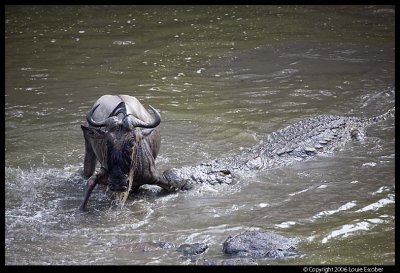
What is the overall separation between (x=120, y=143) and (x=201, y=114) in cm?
427

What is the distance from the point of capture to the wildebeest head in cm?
890

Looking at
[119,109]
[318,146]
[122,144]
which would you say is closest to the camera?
[122,144]

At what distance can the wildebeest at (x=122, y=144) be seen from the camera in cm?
893

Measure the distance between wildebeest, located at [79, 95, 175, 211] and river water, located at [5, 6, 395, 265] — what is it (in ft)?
1.33

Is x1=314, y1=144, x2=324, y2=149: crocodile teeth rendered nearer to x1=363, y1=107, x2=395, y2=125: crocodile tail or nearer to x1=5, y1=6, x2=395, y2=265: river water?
x1=5, y1=6, x2=395, y2=265: river water

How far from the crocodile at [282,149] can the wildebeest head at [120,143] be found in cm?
97

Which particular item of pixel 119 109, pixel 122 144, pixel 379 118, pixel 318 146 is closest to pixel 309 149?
pixel 318 146

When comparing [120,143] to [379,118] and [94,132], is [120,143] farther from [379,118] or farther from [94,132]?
[379,118]

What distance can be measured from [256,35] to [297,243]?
34.8 feet

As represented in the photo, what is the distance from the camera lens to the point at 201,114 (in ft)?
42.7

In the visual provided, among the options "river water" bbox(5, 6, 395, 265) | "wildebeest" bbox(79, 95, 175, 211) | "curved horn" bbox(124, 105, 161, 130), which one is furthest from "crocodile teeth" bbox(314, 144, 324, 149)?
"curved horn" bbox(124, 105, 161, 130)

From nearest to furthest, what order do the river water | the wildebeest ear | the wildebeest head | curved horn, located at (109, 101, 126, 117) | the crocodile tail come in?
the river water → the wildebeest head → the wildebeest ear → curved horn, located at (109, 101, 126, 117) → the crocodile tail

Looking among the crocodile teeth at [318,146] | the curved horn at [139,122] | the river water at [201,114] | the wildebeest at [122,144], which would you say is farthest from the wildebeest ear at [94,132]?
the crocodile teeth at [318,146]

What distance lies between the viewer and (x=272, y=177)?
33.6 feet
